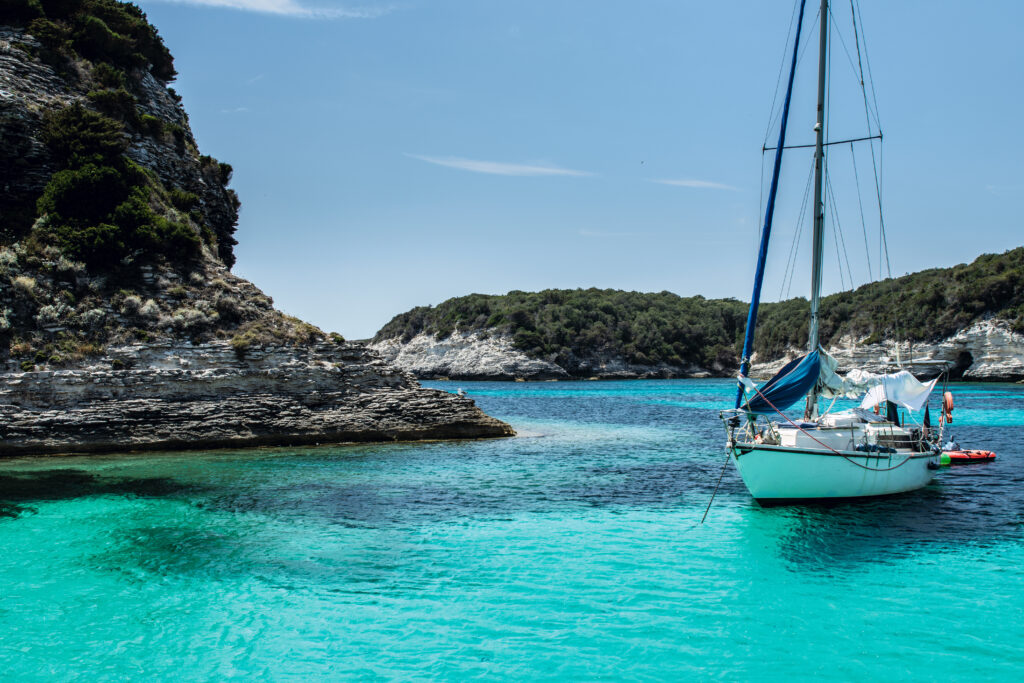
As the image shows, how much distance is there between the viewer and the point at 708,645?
9656mm

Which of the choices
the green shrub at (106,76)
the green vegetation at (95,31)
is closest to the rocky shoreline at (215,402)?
the green shrub at (106,76)

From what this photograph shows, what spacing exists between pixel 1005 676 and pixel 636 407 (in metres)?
50.9

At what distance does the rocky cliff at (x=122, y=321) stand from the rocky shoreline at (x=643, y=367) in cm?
8352

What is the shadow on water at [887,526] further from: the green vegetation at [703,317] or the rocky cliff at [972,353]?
the green vegetation at [703,317]

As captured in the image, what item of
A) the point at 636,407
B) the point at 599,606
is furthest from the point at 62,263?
the point at 636,407

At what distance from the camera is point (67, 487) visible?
20594 millimetres

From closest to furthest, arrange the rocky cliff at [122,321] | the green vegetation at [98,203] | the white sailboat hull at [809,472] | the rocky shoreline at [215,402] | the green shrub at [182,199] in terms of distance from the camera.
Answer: the white sailboat hull at [809,472] → the rocky shoreline at [215,402] → the rocky cliff at [122,321] → the green vegetation at [98,203] → the green shrub at [182,199]

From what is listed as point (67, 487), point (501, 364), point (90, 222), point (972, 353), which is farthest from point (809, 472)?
point (501, 364)

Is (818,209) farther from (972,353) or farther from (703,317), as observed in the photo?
(703,317)

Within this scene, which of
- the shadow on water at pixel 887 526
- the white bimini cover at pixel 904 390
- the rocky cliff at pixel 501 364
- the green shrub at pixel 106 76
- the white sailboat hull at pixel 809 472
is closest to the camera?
the shadow on water at pixel 887 526

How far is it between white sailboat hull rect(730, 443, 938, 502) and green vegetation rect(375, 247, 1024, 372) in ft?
283

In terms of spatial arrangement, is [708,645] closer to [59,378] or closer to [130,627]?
[130,627]

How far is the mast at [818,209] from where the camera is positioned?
18531mm

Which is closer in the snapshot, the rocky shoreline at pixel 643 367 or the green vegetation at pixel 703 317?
the rocky shoreline at pixel 643 367
